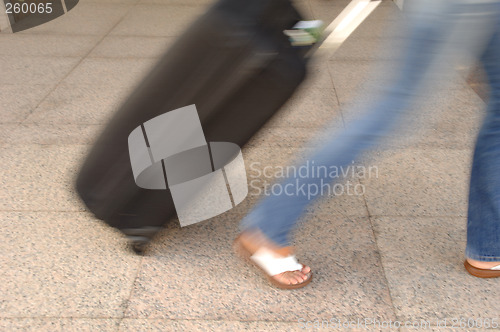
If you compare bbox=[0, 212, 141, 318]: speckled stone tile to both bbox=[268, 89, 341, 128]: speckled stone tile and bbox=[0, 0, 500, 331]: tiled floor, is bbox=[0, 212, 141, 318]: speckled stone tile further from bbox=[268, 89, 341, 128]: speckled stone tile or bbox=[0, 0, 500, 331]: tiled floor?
bbox=[268, 89, 341, 128]: speckled stone tile

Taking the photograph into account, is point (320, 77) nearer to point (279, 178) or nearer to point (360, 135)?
point (279, 178)

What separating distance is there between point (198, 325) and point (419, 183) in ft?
5.05

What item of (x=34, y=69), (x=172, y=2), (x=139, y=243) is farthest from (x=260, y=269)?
(x=172, y=2)

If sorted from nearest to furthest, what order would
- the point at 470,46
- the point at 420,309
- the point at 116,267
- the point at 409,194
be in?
the point at 470,46 < the point at 420,309 < the point at 116,267 < the point at 409,194

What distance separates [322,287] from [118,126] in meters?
1.20

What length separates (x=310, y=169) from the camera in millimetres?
2057

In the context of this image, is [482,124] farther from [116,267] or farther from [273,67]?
[116,267]

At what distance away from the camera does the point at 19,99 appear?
417 centimetres

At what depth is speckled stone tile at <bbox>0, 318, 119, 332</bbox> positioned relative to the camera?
211cm

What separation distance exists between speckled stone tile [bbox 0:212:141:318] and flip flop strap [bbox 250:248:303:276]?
21.4 inches

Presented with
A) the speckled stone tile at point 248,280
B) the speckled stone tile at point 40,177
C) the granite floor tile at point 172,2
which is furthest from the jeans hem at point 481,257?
the granite floor tile at point 172,2

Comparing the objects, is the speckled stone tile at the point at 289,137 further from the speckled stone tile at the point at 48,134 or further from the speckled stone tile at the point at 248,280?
the speckled stone tile at the point at 48,134

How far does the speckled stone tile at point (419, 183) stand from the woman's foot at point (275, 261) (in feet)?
2.33

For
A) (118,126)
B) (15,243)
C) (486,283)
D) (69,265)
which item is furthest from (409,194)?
(15,243)
